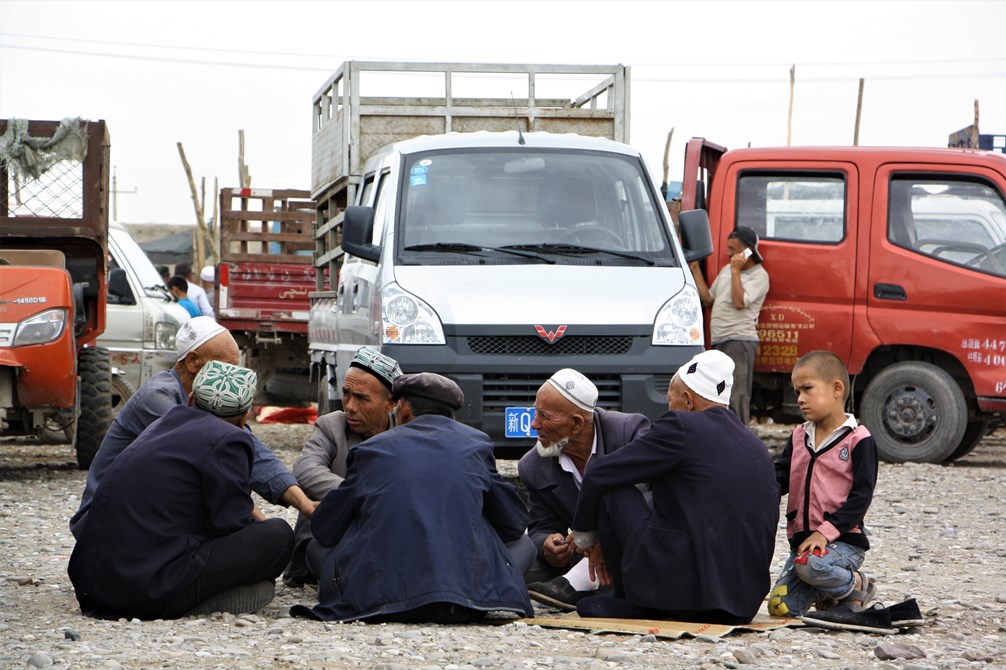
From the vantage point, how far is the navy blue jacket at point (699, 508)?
5.24 meters

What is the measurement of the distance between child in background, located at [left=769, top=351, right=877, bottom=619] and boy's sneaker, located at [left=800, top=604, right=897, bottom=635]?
16 mm

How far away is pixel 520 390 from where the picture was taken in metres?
8.34

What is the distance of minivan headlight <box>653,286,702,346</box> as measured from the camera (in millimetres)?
8461

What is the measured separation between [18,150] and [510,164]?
448 centimetres

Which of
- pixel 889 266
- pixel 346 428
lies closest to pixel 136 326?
pixel 889 266

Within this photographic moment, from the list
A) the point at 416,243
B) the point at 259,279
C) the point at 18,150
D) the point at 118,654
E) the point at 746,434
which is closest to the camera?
the point at 118,654

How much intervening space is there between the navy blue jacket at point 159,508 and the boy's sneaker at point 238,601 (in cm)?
19

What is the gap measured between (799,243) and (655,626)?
734 centimetres

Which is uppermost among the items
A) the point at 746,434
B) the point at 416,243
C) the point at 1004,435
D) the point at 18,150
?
the point at 18,150

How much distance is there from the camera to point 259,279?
16906mm

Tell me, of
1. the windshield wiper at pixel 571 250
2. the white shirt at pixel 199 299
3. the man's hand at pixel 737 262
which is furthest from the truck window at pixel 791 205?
the white shirt at pixel 199 299

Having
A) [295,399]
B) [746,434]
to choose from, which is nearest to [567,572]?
[746,434]

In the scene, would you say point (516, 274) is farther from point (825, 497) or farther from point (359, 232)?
point (825, 497)

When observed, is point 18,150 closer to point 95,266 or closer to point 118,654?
point 95,266
